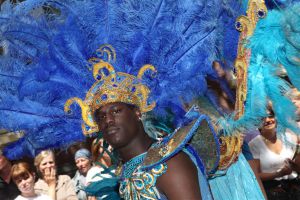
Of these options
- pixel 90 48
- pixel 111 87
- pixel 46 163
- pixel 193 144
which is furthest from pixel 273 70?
pixel 46 163

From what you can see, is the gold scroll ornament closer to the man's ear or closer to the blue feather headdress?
the blue feather headdress

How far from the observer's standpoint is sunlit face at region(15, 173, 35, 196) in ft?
20.2

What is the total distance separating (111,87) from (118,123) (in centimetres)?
23

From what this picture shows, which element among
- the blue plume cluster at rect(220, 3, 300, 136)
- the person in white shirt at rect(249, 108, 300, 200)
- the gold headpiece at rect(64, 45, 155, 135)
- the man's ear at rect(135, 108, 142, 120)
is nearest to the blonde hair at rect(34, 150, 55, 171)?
the person in white shirt at rect(249, 108, 300, 200)

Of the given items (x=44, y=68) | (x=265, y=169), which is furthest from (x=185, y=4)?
(x=265, y=169)

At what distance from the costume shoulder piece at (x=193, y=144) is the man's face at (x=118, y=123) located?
157mm

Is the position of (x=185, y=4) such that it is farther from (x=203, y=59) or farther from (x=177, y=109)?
(x=177, y=109)

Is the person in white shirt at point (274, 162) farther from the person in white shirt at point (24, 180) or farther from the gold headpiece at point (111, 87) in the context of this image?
the gold headpiece at point (111, 87)

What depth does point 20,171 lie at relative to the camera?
6219 mm

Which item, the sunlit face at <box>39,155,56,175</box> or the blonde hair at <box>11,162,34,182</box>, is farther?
the sunlit face at <box>39,155,56,175</box>

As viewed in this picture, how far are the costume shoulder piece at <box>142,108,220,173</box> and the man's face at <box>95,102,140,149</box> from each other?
0.16m

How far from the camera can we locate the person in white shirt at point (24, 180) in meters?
6.18

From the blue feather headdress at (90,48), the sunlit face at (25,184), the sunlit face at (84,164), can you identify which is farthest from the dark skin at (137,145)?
the sunlit face at (84,164)

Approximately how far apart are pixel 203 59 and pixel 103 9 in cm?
65
